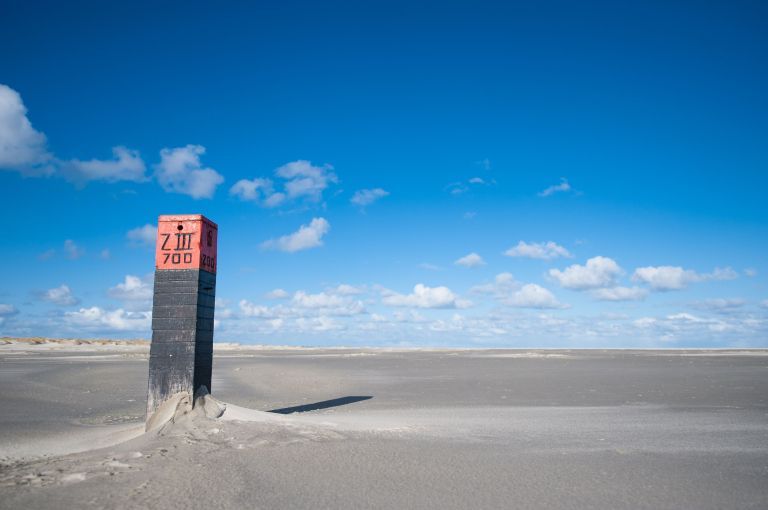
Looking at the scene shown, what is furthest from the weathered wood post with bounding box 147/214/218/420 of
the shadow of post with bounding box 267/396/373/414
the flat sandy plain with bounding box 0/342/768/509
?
the shadow of post with bounding box 267/396/373/414

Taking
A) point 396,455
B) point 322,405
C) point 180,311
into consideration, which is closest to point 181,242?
point 180,311

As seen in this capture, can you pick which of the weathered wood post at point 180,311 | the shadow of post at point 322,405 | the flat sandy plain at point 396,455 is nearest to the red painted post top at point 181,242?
the weathered wood post at point 180,311

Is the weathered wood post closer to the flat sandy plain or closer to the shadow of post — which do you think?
the flat sandy plain

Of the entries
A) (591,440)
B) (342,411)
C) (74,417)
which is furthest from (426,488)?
(74,417)

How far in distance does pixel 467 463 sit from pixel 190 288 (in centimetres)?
628

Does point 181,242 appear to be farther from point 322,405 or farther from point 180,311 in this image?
point 322,405

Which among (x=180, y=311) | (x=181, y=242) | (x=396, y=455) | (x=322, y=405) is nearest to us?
(x=396, y=455)

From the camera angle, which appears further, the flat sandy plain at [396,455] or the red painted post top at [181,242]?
the red painted post top at [181,242]

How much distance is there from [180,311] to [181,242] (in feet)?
4.47

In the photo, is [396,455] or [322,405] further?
[322,405]

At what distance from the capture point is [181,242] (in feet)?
34.9

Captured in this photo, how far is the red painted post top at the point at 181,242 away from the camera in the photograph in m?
10.6

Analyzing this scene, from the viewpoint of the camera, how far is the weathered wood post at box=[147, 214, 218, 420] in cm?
1013

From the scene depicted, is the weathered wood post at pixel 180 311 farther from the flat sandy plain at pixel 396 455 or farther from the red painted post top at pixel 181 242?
the flat sandy plain at pixel 396 455
